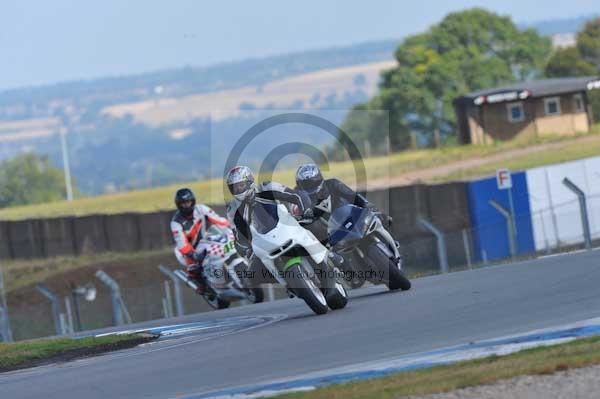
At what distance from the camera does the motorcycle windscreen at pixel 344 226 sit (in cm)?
1391

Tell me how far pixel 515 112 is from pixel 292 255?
1890 inches

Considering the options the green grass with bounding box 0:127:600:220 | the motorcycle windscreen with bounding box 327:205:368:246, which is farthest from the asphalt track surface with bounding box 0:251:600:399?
the green grass with bounding box 0:127:600:220

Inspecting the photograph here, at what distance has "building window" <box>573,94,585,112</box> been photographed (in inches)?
2313

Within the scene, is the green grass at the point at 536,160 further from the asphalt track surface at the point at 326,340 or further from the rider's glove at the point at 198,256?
the asphalt track surface at the point at 326,340

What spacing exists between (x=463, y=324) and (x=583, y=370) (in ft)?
8.88

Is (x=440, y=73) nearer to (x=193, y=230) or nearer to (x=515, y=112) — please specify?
(x=515, y=112)

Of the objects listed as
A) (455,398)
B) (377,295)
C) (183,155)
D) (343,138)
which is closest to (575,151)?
(343,138)

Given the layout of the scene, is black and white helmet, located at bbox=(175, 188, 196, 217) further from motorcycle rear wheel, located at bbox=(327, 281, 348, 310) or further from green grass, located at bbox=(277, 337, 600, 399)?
green grass, located at bbox=(277, 337, 600, 399)

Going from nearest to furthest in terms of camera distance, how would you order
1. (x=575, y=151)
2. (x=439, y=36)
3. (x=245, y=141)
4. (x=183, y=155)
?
1. (x=245, y=141)
2. (x=575, y=151)
3. (x=439, y=36)
4. (x=183, y=155)

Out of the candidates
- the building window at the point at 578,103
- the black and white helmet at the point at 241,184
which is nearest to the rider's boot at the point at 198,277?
the black and white helmet at the point at 241,184

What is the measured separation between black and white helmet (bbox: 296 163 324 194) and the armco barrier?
11.2m

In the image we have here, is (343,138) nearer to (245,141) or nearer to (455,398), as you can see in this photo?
(245,141)

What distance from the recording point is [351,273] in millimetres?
14328

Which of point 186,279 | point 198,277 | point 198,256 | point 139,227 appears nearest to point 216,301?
point 198,277
